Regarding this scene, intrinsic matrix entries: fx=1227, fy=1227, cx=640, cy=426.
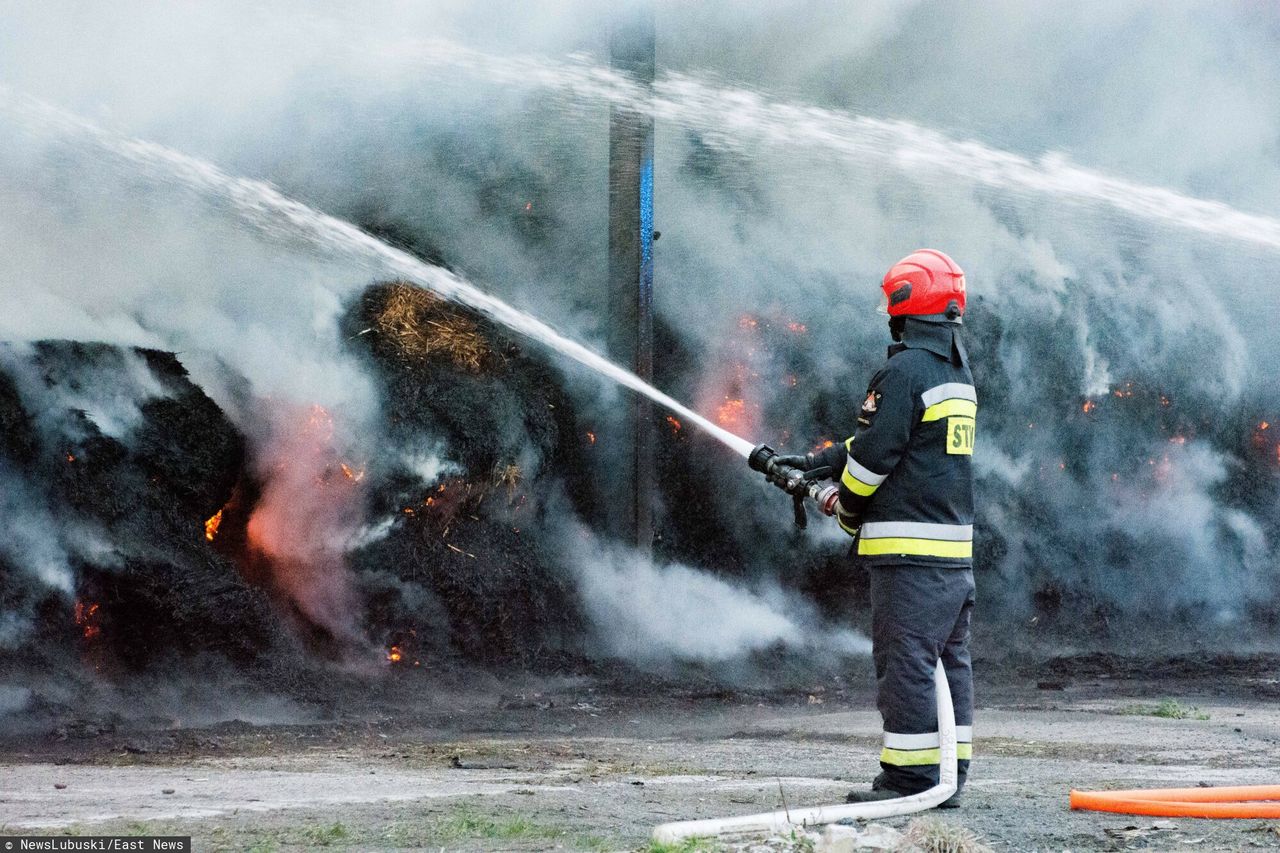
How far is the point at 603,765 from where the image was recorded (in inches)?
226

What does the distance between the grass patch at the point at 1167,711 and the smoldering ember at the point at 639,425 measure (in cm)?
5

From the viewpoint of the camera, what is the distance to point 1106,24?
11.0 meters

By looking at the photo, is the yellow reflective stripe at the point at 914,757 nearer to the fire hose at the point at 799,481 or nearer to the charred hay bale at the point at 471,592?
the fire hose at the point at 799,481

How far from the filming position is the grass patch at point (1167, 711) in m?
7.66

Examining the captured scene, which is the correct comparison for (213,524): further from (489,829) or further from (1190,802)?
(1190,802)

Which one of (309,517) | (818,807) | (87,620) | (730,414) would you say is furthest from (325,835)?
(730,414)

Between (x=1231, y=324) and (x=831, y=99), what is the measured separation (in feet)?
14.6

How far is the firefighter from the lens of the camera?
4203 mm

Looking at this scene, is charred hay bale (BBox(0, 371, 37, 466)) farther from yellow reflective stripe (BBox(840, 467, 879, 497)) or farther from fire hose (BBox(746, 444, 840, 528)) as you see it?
yellow reflective stripe (BBox(840, 467, 879, 497))

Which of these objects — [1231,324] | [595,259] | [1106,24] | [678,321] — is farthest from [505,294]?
[1231,324]

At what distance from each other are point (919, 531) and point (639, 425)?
516 cm

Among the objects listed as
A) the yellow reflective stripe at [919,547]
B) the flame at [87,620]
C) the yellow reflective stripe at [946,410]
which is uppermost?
the yellow reflective stripe at [946,410]

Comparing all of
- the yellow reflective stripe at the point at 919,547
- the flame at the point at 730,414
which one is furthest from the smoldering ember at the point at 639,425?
the flame at the point at 730,414

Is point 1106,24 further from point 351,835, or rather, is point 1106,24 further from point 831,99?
point 351,835
